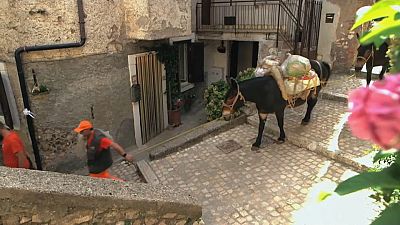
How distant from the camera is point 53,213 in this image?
9.32 feet

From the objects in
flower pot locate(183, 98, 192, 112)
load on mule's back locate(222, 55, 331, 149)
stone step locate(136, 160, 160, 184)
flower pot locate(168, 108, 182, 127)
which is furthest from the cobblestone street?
flower pot locate(183, 98, 192, 112)

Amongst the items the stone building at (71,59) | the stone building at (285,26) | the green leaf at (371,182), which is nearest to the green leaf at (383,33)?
the green leaf at (371,182)

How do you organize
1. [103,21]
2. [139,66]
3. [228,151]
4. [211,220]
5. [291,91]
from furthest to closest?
[139,66], [103,21], [228,151], [291,91], [211,220]

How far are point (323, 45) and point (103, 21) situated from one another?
7891 mm

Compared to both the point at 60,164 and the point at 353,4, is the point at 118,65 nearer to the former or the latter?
the point at 60,164

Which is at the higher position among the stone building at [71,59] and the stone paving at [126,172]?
the stone building at [71,59]

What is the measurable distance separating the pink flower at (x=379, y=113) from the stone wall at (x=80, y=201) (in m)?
2.77

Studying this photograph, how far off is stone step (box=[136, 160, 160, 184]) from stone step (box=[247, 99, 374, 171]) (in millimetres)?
2928

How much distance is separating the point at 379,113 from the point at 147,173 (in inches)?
213

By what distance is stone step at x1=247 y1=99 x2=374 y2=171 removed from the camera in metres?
5.40

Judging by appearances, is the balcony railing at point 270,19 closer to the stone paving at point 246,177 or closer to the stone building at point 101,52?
the stone building at point 101,52

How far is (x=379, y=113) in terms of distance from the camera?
0.77m

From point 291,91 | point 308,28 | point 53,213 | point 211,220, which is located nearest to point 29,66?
point 53,213

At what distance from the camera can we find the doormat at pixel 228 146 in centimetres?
636
